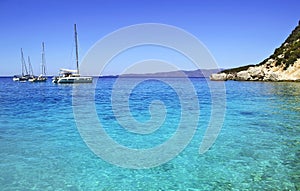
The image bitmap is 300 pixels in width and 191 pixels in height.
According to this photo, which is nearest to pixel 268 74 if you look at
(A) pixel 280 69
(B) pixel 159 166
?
(A) pixel 280 69

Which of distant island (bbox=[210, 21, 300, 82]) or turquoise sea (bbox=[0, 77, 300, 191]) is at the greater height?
distant island (bbox=[210, 21, 300, 82])

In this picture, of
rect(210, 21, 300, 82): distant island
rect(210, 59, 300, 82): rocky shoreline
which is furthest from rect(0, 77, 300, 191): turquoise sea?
rect(210, 21, 300, 82): distant island

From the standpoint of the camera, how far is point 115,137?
14.8m

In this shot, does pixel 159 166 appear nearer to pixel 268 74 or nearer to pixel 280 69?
pixel 280 69

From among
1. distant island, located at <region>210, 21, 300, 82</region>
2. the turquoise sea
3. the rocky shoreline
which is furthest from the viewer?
distant island, located at <region>210, 21, 300, 82</region>

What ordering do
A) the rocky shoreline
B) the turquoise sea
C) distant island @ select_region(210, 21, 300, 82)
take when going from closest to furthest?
the turquoise sea → the rocky shoreline → distant island @ select_region(210, 21, 300, 82)

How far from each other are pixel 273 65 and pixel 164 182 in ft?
308

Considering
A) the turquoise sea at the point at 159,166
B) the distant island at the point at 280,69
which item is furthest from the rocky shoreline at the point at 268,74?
the turquoise sea at the point at 159,166

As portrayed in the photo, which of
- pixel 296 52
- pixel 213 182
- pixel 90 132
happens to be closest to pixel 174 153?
pixel 213 182

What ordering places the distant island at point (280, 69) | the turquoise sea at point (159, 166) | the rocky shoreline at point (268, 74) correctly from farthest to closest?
the distant island at point (280, 69) → the rocky shoreline at point (268, 74) → the turquoise sea at point (159, 166)

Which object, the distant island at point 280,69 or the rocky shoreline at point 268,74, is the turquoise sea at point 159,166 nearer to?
the rocky shoreline at point 268,74

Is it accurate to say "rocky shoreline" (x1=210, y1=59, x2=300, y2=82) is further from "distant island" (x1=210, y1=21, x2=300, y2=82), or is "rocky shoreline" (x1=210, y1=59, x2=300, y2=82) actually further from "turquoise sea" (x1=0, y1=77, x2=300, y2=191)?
"turquoise sea" (x1=0, y1=77, x2=300, y2=191)

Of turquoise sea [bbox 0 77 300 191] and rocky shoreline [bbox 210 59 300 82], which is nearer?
turquoise sea [bbox 0 77 300 191]

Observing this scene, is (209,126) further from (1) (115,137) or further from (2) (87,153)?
(2) (87,153)
